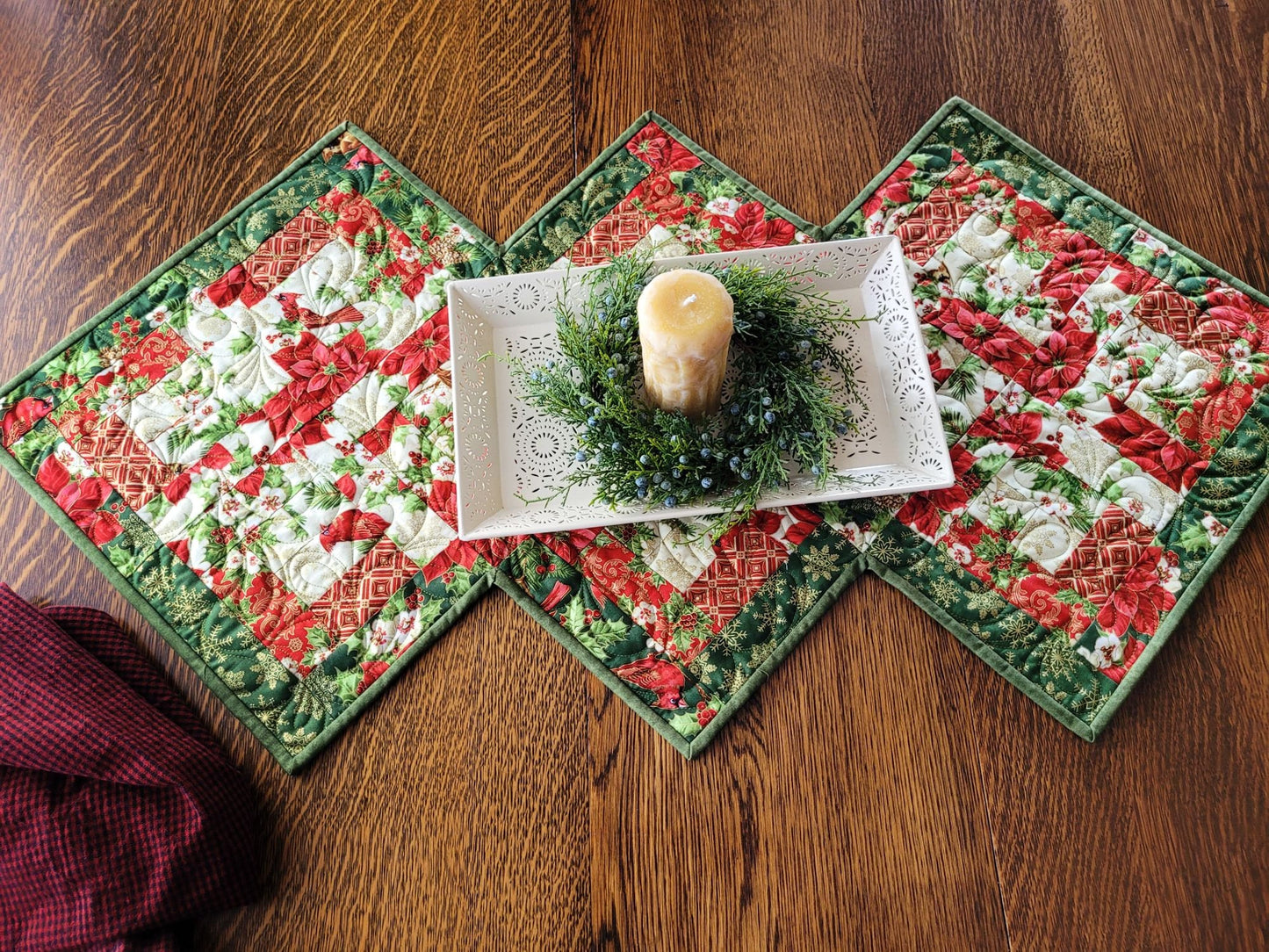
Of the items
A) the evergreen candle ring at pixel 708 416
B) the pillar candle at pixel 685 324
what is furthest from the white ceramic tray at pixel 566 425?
the pillar candle at pixel 685 324

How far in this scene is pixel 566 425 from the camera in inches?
31.5

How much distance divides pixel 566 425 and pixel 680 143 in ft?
1.33

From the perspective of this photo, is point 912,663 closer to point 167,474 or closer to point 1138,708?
point 1138,708

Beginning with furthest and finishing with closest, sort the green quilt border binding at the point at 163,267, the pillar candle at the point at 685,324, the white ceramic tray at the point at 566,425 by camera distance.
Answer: the green quilt border binding at the point at 163,267 → the white ceramic tray at the point at 566,425 → the pillar candle at the point at 685,324

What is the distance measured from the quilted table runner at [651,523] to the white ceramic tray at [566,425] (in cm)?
7

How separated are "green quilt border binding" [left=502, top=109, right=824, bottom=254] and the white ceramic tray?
14 centimetres

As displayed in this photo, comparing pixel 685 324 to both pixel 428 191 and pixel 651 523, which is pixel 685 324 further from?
pixel 428 191

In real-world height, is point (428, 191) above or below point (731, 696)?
above

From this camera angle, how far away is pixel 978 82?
982 millimetres

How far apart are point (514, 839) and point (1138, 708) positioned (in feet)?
2.00

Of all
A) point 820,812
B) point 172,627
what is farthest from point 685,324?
point 172,627

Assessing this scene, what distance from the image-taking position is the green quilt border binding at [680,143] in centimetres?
92

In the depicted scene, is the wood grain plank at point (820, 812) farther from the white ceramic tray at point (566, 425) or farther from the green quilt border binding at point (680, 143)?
the green quilt border binding at point (680, 143)

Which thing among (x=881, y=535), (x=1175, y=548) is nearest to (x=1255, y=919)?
(x=1175, y=548)
